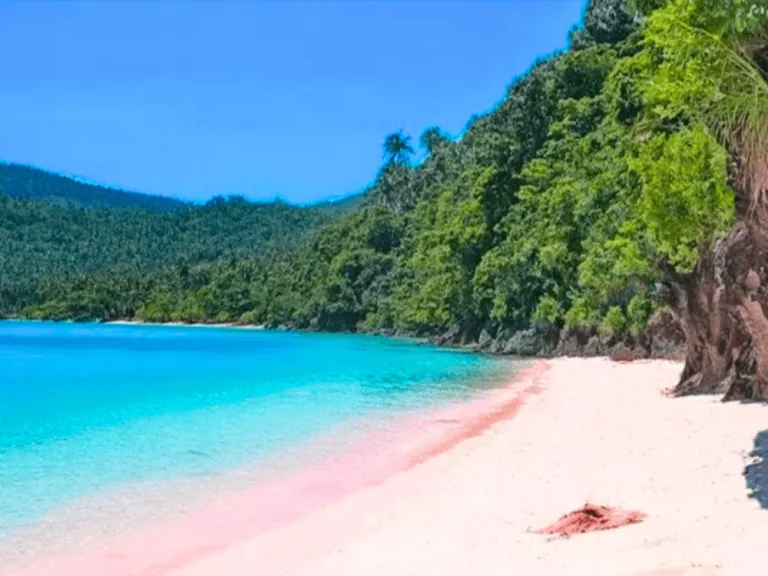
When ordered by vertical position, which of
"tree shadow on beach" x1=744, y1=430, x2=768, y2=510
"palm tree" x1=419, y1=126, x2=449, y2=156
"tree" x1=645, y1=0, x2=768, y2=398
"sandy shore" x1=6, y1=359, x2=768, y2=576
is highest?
"palm tree" x1=419, y1=126, x2=449, y2=156

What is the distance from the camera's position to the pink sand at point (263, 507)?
9.95m

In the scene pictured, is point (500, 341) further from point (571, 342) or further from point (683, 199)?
point (683, 199)

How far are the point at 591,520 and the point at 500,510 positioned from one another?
76.8 inches

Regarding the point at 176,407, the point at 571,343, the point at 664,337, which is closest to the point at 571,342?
the point at 571,343

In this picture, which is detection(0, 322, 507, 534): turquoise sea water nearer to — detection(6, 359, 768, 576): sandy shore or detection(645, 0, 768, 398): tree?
detection(6, 359, 768, 576): sandy shore

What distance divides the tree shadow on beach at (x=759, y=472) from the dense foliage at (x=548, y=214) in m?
3.81

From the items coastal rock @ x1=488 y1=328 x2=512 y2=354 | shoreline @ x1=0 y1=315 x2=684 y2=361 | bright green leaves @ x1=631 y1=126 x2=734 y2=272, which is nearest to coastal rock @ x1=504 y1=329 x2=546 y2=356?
shoreline @ x1=0 y1=315 x2=684 y2=361

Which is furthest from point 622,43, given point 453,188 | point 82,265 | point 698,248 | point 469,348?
point 82,265

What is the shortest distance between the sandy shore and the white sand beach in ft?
0.10

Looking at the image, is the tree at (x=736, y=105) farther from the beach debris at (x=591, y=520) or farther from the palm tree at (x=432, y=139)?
the palm tree at (x=432, y=139)

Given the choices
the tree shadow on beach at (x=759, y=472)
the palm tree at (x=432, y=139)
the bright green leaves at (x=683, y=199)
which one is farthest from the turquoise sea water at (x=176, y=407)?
the palm tree at (x=432, y=139)

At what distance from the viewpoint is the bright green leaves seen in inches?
744

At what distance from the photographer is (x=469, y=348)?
199 ft

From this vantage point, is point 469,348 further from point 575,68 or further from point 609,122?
point 575,68
